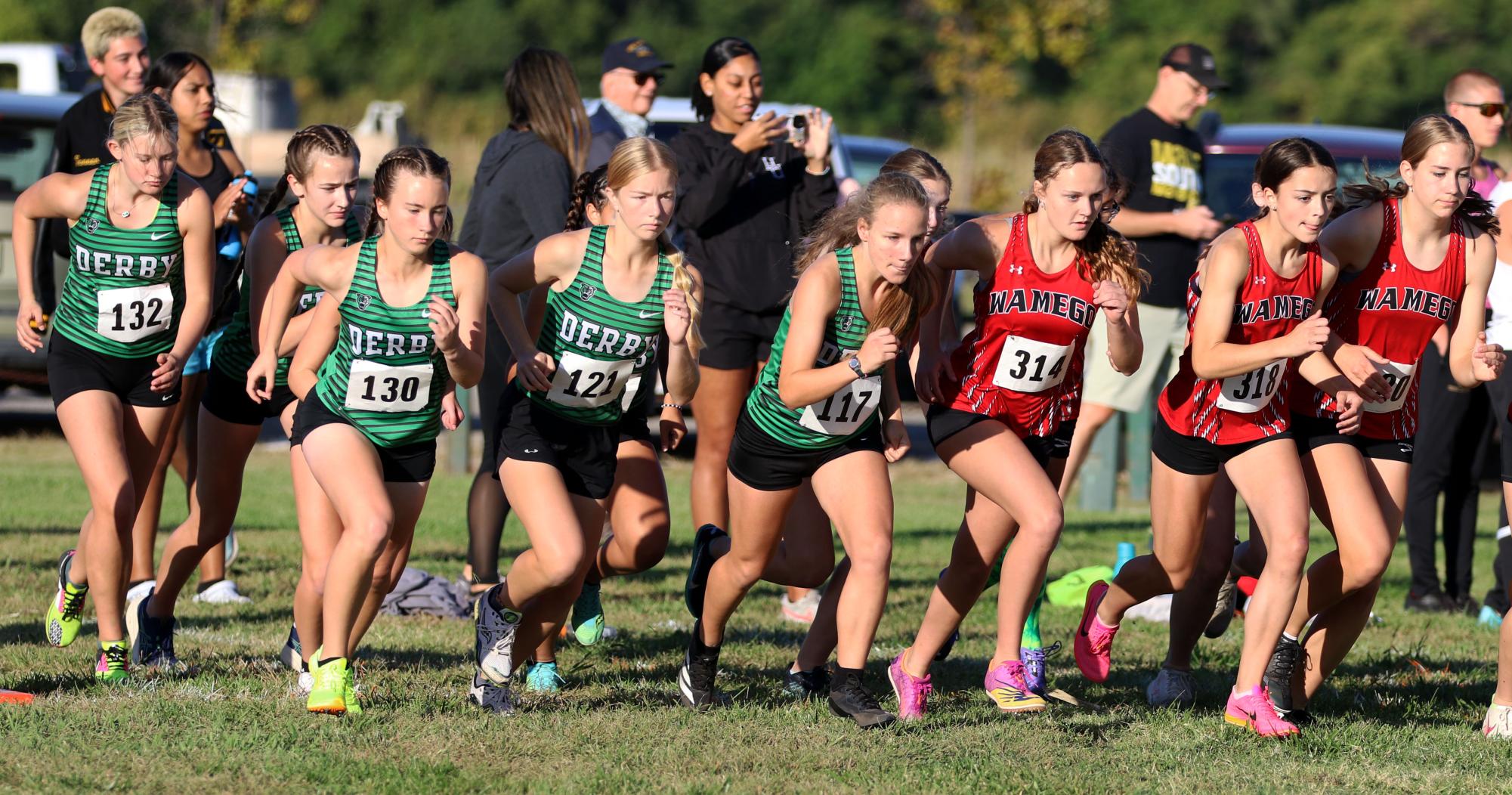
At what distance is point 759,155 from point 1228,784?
3.11m

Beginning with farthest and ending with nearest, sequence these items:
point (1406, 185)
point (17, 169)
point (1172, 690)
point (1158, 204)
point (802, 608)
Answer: point (17, 169) < point (1158, 204) < point (802, 608) < point (1172, 690) < point (1406, 185)

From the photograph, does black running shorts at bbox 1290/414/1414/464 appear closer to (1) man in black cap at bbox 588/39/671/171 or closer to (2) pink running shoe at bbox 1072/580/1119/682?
(2) pink running shoe at bbox 1072/580/1119/682

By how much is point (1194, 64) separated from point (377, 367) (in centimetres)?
425

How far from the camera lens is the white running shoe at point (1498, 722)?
5.36 meters

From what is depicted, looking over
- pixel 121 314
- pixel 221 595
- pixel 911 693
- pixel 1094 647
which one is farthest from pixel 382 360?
pixel 1094 647

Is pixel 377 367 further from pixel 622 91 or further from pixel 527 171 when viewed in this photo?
pixel 622 91

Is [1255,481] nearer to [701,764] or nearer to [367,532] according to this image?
[701,764]

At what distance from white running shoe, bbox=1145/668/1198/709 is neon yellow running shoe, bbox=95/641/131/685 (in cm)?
320

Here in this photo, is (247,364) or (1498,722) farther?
(247,364)

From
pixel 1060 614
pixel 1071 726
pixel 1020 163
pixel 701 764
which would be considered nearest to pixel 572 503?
pixel 701 764

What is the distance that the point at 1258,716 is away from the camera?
518 cm

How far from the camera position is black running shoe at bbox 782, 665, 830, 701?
222 inches

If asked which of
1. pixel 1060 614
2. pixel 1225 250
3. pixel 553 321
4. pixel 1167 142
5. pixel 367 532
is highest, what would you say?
pixel 1167 142

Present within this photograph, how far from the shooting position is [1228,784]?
464 cm
